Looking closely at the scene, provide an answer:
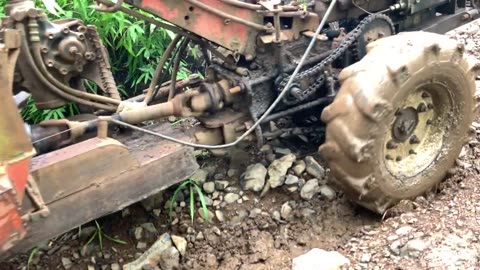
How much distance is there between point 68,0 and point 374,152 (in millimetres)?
2891

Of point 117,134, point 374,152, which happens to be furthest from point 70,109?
point 374,152

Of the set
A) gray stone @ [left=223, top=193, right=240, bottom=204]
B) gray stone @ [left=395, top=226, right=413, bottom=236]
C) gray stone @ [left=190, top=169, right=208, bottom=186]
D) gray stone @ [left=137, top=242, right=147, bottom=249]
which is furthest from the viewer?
gray stone @ [left=190, top=169, right=208, bottom=186]

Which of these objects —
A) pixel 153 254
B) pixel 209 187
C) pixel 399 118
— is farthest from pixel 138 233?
pixel 399 118

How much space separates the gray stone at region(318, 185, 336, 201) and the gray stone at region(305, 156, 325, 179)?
0.10 m

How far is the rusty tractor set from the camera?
9.95 ft

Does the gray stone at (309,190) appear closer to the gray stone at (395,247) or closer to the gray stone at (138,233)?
the gray stone at (395,247)

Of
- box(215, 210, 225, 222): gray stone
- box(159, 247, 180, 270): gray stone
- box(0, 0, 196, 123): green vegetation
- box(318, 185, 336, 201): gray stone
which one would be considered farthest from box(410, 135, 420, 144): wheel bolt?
box(0, 0, 196, 123): green vegetation

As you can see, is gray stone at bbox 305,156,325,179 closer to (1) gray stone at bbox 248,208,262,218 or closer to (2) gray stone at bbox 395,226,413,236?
(1) gray stone at bbox 248,208,262,218

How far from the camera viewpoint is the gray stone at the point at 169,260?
11.5ft

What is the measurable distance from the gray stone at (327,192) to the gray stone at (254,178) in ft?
1.15

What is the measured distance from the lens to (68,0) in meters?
5.05

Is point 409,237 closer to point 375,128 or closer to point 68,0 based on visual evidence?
point 375,128

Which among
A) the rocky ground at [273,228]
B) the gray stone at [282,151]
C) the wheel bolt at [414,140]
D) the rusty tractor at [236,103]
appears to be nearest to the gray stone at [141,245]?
the rocky ground at [273,228]

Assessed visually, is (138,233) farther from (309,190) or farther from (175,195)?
(309,190)
